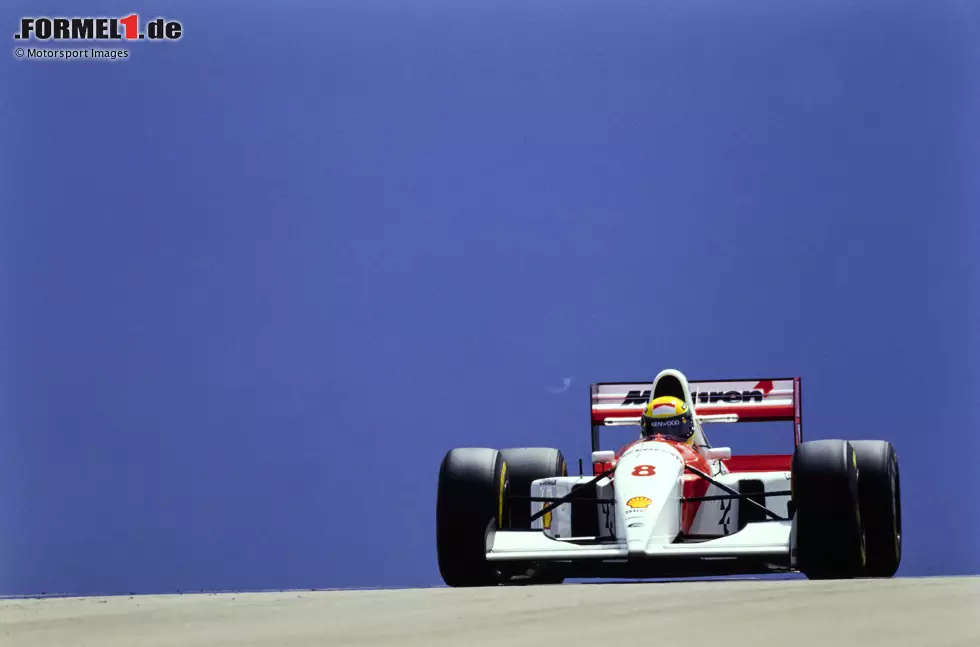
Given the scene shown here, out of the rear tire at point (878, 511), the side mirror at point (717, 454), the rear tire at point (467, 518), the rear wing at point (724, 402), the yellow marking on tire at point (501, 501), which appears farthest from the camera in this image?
the rear wing at point (724, 402)

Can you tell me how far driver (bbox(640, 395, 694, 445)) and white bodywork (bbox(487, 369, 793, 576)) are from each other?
112 mm

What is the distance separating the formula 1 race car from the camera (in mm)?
7332

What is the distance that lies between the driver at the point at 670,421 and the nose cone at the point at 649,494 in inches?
20.0

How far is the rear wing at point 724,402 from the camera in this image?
9906 mm

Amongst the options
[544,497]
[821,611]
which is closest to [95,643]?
[821,611]

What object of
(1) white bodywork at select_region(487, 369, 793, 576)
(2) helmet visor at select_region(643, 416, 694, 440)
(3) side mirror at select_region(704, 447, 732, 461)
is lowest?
(1) white bodywork at select_region(487, 369, 793, 576)

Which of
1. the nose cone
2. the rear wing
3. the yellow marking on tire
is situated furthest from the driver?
the yellow marking on tire

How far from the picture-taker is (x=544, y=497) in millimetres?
8953

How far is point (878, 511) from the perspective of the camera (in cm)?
777

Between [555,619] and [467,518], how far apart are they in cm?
351

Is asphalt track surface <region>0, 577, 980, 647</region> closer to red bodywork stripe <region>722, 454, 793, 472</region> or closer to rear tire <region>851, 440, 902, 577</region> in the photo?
rear tire <region>851, 440, 902, 577</region>

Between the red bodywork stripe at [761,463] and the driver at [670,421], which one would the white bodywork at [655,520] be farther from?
the red bodywork stripe at [761,463]

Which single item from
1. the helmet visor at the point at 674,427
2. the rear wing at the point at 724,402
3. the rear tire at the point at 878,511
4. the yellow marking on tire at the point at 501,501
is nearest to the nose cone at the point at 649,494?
the helmet visor at the point at 674,427

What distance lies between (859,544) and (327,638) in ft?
12.6
